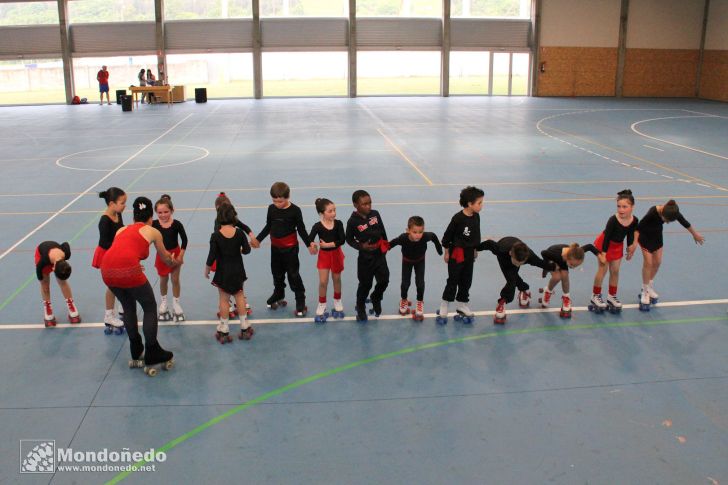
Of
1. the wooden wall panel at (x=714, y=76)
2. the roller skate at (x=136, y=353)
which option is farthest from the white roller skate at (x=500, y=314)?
the wooden wall panel at (x=714, y=76)

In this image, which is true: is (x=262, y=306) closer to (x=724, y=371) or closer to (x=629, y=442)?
(x=629, y=442)

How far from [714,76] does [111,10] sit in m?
38.3

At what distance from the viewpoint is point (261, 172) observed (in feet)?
55.5

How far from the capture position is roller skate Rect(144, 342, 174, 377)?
21.5ft

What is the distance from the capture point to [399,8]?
4181cm

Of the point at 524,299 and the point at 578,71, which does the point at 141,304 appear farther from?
the point at 578,71

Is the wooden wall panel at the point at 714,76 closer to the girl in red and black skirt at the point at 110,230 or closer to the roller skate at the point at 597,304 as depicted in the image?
the roller skate at the point at 597,304

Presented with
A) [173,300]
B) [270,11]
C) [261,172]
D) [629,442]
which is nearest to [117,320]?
[173,300]

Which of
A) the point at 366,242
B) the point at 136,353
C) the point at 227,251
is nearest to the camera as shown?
the point at 136,353

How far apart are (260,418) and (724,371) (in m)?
4.77

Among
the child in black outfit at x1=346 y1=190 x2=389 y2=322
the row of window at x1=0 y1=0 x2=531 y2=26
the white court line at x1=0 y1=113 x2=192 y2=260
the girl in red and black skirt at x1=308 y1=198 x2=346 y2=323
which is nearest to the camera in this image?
the child in black outfit at x1=346 y1=190 x2=389 y2=322

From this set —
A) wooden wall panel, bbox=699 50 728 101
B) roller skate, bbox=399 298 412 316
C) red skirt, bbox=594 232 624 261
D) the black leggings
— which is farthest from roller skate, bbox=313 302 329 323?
wooden wall panel, bbox=699 50 728 101

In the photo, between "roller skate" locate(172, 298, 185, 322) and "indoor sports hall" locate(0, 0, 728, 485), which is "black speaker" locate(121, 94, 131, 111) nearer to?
"indoor sports hall" locate(0, 0, 728, 485)

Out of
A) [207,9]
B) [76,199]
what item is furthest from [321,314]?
[207,9]
